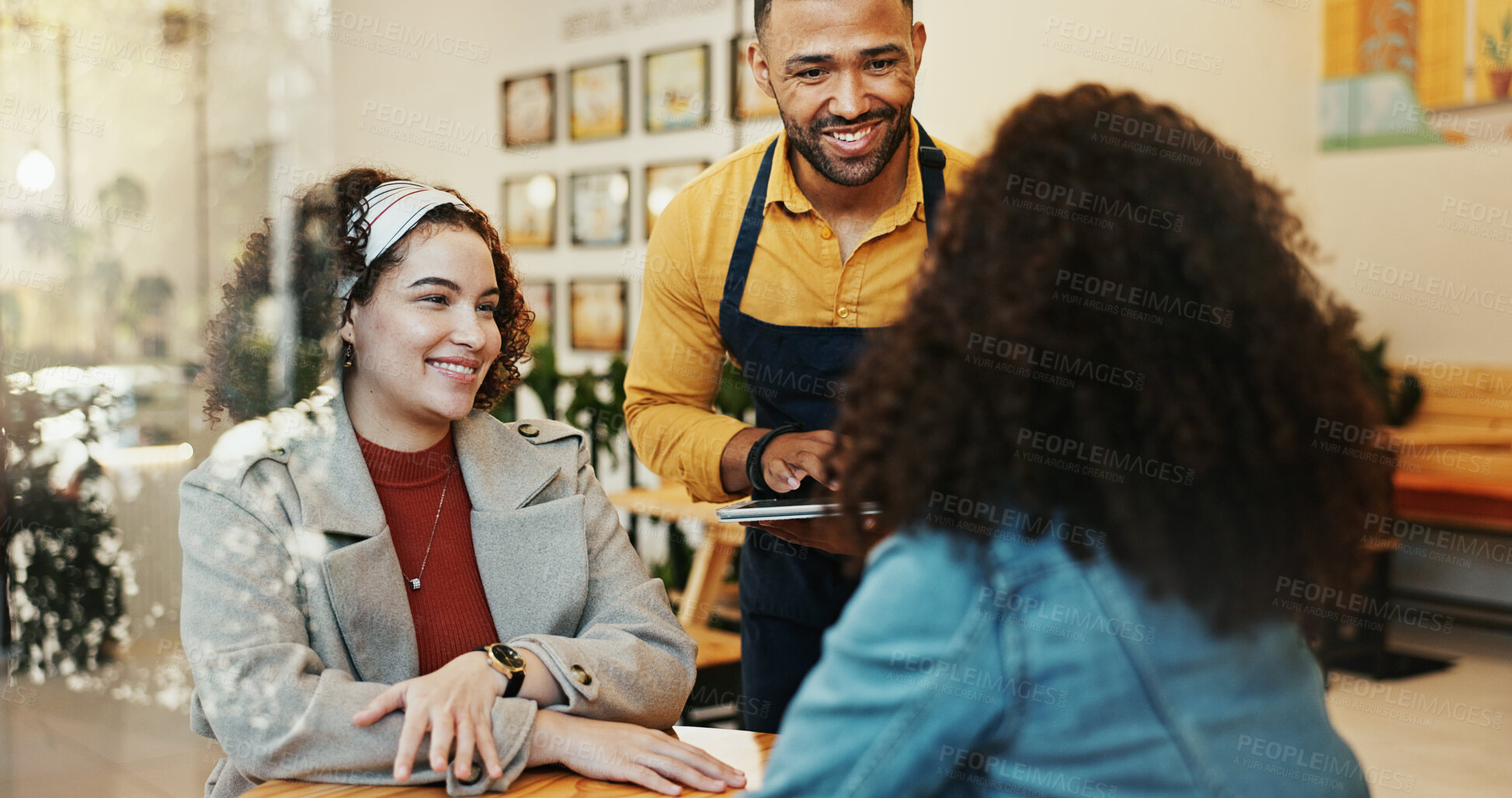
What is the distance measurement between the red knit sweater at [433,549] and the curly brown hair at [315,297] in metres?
0.17

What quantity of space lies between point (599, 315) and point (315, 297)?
4950mm

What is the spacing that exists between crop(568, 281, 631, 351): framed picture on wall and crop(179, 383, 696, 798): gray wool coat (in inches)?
190

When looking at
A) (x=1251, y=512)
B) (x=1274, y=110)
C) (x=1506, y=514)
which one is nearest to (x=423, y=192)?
(x=1251, y=512)

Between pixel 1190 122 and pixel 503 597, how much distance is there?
977mm

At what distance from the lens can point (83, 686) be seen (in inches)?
73.5

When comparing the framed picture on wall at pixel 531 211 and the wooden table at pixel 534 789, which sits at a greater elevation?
the framed picture on wall at pixel 531 211

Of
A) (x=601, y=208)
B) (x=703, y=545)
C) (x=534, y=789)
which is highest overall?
(x=601, y=208)

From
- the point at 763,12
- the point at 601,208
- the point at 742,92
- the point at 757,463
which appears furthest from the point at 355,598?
the point at 601,208

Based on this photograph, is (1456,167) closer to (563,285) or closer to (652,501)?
(652,501)

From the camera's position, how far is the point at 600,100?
21.3ft

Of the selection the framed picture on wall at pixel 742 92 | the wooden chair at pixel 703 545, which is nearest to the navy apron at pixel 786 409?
the wooden chair at pixel 703 545

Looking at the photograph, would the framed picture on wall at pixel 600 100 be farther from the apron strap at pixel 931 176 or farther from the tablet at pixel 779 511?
the tablet at pixel 779 511

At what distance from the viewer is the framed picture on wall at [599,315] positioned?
6.45 metres

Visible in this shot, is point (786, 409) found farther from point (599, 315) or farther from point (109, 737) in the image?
point (599, 315)
